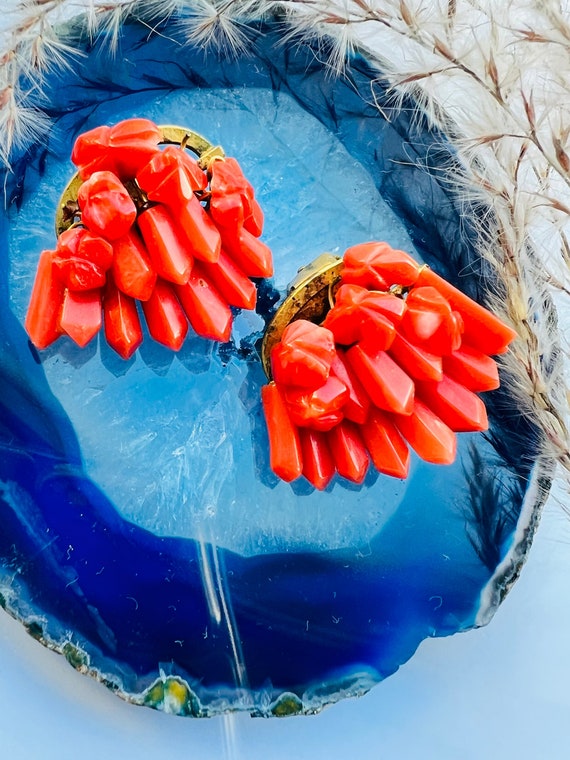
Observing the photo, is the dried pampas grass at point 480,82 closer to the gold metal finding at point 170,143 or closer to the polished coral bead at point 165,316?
the gold metal finding at point 170,143

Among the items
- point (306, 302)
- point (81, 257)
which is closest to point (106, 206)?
point (81, 257)

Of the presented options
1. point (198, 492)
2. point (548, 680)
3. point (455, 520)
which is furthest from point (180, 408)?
point (548, 680)

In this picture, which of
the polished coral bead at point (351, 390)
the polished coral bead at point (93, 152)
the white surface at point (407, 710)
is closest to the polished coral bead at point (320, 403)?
the polished coral bead at point (351, 390)

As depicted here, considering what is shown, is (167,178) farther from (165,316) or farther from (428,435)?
(428,435)

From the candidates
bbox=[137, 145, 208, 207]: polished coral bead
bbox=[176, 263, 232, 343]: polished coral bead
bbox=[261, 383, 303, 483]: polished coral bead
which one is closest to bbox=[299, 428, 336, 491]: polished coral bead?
bbox=[261, 383, 303, 483]: polished coral bead

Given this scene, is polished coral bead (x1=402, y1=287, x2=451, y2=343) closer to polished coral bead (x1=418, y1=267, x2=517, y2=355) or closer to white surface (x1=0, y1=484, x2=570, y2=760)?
polished coral bead (x1=418, y1=267, x2=517, y2=355)
